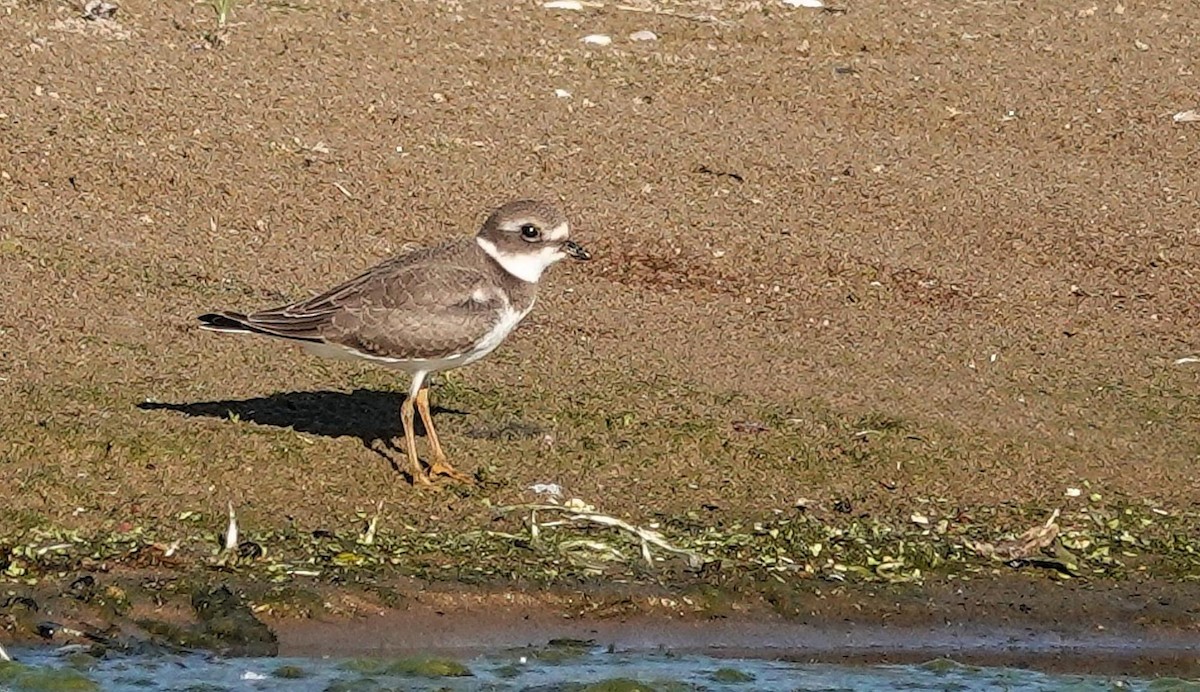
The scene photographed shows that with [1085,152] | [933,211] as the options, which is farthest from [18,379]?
[1085,152]

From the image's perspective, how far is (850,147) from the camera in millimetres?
13422

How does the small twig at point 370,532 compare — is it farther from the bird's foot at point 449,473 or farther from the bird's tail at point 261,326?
the bird's tail at point 261,326

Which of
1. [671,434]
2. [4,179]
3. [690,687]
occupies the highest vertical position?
[4,179]

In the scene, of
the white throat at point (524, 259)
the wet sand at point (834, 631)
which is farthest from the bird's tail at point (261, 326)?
the wet sand at point (834, 631)

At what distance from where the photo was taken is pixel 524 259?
30.9ft

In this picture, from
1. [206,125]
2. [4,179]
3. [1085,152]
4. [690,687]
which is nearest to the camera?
[690,687]

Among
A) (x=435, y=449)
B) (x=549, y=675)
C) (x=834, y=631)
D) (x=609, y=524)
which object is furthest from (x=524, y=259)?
(x=549, y=675)

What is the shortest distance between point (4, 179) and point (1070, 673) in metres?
6.59

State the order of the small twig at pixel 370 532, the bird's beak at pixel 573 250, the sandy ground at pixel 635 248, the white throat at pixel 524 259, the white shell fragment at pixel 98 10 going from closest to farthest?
the small twig at pixel 370 532 → the sandy ground at pixel 635 248 → the white throat at pixel 524 259 → the bird's beak at pixel 573 250 → the white shell fragment at pixel 98 10

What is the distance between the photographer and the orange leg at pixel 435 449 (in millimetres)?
8789

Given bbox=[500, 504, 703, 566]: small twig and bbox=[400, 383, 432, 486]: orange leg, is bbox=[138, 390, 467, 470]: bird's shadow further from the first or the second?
bbox=[500, 504, 703, 566]: small twig

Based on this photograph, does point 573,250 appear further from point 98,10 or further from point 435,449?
point 98,10

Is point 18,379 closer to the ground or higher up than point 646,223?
closer to the ground

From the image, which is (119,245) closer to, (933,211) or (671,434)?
(671,434)
